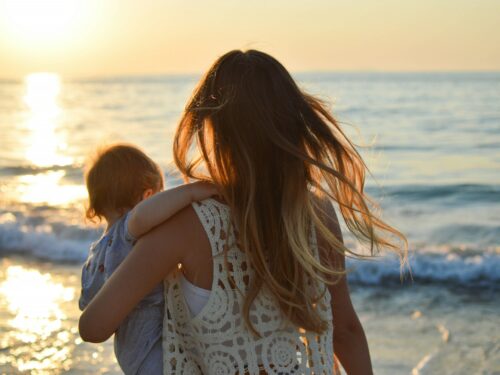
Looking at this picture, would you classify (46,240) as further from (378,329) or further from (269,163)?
(269,163)

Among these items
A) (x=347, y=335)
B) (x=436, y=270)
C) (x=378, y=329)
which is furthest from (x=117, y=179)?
(x=436, y=270)

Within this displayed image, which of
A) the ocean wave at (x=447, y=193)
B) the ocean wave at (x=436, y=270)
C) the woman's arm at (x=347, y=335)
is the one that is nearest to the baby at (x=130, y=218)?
the woman's arm at (x=347, y=335)

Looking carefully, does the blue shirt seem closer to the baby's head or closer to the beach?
the baby's head

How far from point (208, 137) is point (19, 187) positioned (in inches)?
500

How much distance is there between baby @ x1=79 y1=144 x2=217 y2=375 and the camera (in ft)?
5.99

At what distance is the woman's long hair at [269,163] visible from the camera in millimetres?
1842

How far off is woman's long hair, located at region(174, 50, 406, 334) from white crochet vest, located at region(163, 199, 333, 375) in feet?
0.10

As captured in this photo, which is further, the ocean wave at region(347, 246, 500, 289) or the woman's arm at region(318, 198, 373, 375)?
the ocean wave at region(347, 246, 500, 289)

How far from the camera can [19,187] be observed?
1394cm

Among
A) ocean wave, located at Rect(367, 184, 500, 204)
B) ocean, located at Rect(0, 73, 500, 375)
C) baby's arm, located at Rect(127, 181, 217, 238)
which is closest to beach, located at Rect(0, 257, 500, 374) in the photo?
ocean, located at Rect(0, 73, 500, 375)

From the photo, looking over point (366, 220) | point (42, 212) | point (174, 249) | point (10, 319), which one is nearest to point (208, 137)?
point (174, 249)

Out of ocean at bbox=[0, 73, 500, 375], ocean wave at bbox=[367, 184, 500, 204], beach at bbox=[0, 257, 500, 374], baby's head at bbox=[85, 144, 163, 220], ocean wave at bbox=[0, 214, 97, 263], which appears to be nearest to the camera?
baby's head at bbox=[85, 144, 163, 220]

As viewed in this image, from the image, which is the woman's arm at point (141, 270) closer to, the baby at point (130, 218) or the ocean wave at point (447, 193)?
the baby at point (130, 218)

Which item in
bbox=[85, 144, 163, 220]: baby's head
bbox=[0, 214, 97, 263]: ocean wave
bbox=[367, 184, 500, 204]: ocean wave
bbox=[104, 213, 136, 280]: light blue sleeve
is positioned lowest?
bbox=[0, 214, 97, 263]: ocean wave
